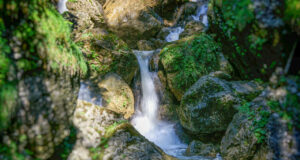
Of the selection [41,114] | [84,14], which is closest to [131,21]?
[84,14]

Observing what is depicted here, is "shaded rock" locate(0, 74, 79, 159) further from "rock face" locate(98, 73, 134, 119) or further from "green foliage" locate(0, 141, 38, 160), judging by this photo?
"rock face" locate(98, 73, 134, 119)

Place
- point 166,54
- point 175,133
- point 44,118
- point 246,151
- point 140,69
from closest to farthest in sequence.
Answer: point 44,118, point 246,151, point 175,133, point 166,54, point 140,69

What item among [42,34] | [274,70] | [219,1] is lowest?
[274,70]

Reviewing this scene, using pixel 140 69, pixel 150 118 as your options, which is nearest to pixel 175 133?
pixel 150 118

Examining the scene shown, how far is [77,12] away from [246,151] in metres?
9.78

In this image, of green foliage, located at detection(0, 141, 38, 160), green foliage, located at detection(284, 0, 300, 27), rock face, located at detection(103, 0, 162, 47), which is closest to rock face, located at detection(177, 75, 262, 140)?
green foliage, located at detection(284, 0, 300, 27)

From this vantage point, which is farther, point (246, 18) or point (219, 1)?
point (219, 1)

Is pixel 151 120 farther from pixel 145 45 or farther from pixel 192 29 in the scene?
pixel 192 29

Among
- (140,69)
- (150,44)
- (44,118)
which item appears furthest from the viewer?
(150,44)

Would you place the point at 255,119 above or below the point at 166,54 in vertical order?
below

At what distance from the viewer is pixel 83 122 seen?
3449mm

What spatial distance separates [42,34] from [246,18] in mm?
2497

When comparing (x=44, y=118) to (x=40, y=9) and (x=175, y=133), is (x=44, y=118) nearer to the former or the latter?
(x=40, y=9)

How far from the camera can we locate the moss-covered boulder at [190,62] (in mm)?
7293
